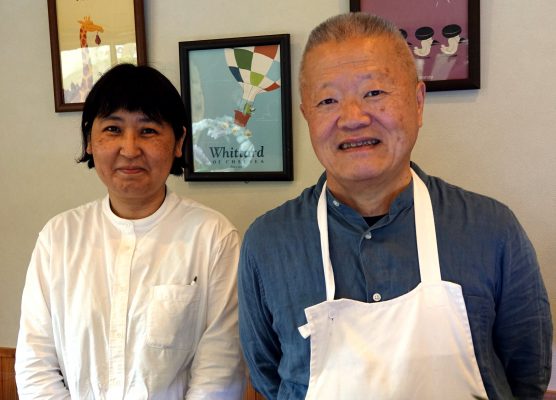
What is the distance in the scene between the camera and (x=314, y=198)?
3.79 ft

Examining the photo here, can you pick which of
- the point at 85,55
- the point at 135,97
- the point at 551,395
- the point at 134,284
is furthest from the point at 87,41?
the point at 551,395

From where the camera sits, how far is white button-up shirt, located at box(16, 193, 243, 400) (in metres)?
1.27

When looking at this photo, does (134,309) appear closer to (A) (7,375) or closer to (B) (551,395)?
(A) (7,375)

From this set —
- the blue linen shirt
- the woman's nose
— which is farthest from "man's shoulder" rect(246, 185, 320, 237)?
the woman's nose

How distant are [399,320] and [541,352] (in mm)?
324

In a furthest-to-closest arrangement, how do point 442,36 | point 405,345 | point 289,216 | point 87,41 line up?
point 87,41 → point 442,36 → point 289,216 → point 405,345

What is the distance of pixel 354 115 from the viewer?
962mm

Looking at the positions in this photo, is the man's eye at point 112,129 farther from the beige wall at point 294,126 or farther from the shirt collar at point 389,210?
the shirt collar at point 389,210

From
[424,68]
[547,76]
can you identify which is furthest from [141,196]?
[547,76]

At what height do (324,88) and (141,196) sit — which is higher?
(324,88)

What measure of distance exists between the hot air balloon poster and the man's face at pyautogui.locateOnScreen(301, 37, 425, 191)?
52 cm

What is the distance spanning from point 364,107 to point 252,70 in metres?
0.65

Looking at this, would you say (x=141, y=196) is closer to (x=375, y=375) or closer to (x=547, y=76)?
(x=375, y=375)

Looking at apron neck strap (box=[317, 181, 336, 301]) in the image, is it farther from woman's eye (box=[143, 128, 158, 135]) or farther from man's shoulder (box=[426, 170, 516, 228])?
woman's eye (box=[143, 128, 158, 135])
